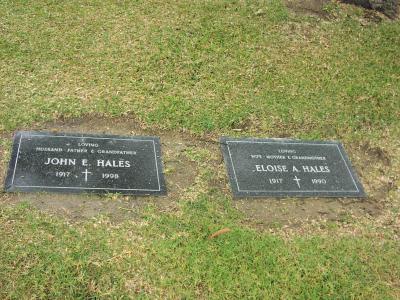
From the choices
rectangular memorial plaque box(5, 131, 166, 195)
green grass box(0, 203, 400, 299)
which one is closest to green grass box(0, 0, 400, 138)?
rectangular memorial plaque box(5, 131, 166, 195)

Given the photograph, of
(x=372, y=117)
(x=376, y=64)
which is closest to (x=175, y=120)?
(x=372, y=117)

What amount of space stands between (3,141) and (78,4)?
8.07 ft

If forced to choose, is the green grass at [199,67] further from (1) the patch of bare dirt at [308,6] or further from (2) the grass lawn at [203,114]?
(1) the patch of bare dirt at [308,6]

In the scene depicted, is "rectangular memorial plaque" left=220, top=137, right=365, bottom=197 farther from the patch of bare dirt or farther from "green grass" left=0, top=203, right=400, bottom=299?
the patch of bare dirt

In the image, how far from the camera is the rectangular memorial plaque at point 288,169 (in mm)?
4176

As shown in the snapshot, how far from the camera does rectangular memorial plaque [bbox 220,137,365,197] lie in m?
4.18

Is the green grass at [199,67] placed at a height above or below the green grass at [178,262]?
above

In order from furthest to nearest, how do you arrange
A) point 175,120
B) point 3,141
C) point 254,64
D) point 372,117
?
point 254,64
point 372,117
point 175,120
point 3,141

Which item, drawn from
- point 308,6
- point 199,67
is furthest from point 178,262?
point 308,6

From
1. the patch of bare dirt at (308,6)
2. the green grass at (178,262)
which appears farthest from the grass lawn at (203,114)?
the patch of bare dirt at (308,6)

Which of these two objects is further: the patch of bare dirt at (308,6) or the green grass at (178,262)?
the patch of bare dirt at (308,6)

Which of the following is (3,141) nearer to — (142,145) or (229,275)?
(142,145)

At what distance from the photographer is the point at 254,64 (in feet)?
18.2

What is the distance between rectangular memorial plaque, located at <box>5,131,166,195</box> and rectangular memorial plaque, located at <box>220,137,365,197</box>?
688 mm
